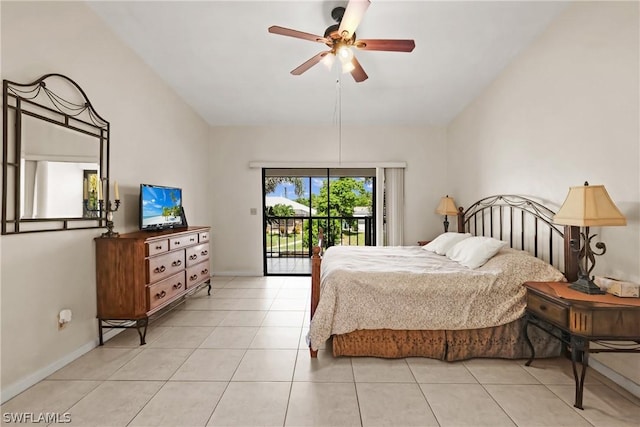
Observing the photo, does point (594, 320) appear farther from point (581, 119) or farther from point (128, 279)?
point (128, 279)

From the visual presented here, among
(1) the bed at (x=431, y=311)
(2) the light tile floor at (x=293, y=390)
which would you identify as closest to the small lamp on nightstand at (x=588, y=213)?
(1) the bed at (x=431, y=311)

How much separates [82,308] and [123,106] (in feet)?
6.25

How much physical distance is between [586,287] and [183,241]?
3.54 m

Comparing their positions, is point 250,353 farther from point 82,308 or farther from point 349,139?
point 349,139

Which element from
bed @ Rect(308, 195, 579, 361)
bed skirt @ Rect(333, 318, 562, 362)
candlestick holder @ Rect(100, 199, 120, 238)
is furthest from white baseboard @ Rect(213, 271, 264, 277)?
bed skirt @ Rect(333, 318, 562, 362)

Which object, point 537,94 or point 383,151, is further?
point 383,151

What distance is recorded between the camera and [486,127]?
389cm

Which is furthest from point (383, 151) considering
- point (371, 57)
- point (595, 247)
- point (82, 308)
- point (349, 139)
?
point (82, 308)

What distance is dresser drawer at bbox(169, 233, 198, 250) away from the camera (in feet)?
10.4

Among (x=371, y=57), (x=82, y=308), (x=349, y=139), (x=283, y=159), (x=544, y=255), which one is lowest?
(x=82, y=308)

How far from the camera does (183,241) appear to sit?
3438 mm

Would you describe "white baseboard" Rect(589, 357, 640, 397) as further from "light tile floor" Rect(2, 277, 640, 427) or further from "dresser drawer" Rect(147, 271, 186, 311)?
"dresser drawer" Rect(147, 271, 186, 311)

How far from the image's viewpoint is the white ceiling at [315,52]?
102 inches

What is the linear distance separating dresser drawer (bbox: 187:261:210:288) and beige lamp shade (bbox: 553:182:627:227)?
11.7 ft
